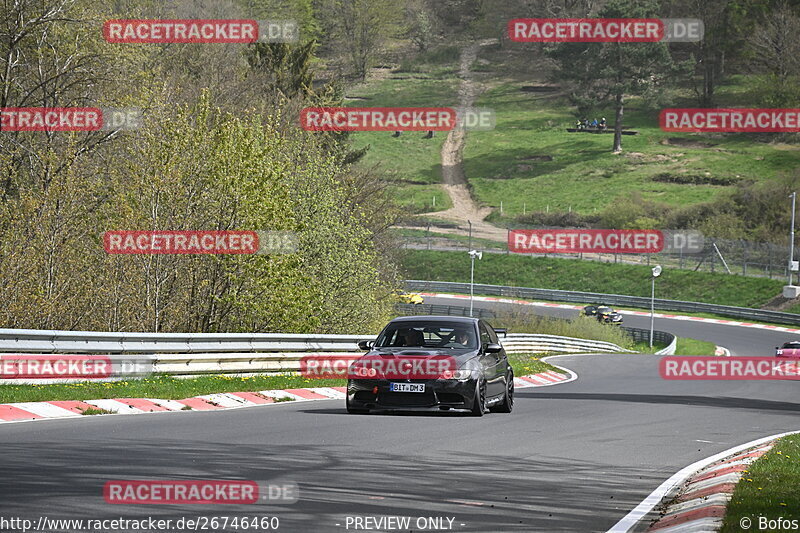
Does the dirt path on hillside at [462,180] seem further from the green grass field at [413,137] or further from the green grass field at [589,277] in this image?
the green grass field at [589,277]

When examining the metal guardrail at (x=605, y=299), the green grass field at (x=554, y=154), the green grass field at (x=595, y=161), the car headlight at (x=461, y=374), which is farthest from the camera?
the green grass field at (x=554, y=154)

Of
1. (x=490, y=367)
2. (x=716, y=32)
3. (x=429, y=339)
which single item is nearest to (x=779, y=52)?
(x=716, y=32)

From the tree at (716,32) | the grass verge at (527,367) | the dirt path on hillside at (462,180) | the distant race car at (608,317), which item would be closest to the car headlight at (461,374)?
the grass verge at (527,367)

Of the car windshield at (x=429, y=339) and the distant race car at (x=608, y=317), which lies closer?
the car windshield at (x=429, y=339)

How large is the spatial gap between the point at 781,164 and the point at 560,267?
31.5 meters

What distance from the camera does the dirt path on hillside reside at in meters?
95.7

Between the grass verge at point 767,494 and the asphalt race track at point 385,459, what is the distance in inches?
36.1

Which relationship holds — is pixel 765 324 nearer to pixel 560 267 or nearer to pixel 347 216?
pixel 560 267

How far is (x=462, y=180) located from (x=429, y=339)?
94.9 m

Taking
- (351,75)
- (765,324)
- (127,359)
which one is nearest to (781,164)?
(765,324)

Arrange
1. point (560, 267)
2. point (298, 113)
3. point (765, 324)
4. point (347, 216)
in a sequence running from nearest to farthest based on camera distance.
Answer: point (347, 216) → point (298, 113) → point (765, 324) → point (560, 267)

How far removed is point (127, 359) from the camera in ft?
62.9

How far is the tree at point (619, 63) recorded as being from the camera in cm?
10325

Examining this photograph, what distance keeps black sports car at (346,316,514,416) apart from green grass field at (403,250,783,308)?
186 feet
